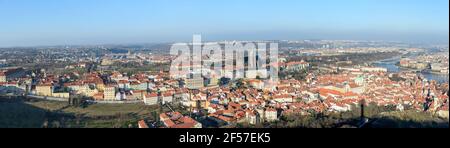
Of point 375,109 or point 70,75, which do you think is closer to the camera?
point 375,109

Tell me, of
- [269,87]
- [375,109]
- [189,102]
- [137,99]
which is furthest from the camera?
[269,87]

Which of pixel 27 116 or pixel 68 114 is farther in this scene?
pixel 68 114

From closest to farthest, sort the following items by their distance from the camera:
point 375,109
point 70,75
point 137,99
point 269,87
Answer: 1. point 375,109
2. point 137,99
3. point 269,87
4. point 70,75

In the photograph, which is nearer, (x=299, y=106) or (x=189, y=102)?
(x=299, y=106)
